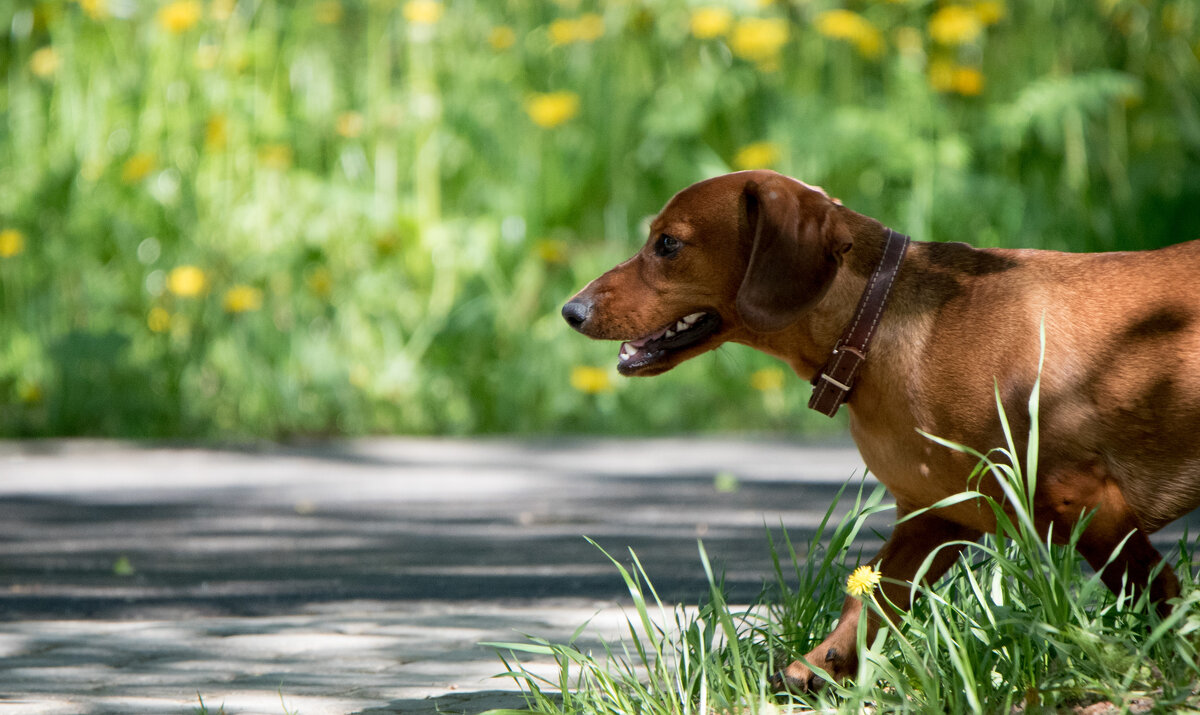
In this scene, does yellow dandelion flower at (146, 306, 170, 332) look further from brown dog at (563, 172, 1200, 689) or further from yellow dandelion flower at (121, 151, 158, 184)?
brown dog at (563, 172, 1200, 689)

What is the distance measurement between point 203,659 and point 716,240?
1681mm

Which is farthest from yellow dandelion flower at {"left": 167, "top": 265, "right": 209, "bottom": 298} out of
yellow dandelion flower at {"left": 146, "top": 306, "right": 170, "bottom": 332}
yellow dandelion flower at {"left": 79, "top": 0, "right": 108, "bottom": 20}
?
yellow dandelion flower at {"left": 79, "top": 0, "right": 108, "bottom": 20}

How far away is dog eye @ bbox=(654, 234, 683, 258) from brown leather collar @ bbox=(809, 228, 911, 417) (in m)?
0.46

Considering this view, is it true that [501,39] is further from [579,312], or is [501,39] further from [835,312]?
[835,312]

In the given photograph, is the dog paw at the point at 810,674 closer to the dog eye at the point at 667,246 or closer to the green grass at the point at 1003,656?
the green grass at the point at 1003,656

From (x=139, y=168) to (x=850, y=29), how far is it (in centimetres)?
454

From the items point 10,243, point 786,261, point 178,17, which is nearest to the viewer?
point 786,261

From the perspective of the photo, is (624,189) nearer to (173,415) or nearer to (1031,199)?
(1031,199)

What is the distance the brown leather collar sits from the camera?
9.99ft

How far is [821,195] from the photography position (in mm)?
3262

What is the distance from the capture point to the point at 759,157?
8.88 metres

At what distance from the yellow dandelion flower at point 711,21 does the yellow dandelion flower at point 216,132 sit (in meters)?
3.14

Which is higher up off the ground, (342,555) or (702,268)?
(702,268)

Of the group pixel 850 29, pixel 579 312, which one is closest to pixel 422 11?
pixel 850 29
